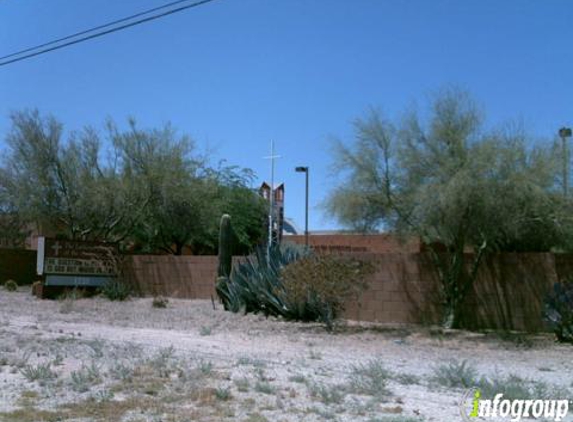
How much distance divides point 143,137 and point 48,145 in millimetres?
4456

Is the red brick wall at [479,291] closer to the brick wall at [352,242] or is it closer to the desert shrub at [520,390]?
the brick wall at [352,242]

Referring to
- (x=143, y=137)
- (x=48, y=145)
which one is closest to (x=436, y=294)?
(x=143, y=137)

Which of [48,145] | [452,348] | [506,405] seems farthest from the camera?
[48,145]

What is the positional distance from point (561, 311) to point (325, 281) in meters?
6.05

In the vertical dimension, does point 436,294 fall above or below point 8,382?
above

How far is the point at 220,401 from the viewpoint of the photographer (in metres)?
9.86

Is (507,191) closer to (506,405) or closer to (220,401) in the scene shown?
(506,405)

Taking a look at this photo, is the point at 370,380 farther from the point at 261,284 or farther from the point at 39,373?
the point at 261,284

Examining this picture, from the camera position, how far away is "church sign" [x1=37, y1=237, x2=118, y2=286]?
29.4 metres

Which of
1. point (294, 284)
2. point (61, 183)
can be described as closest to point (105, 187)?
point (61, 183)

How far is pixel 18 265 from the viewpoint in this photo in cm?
3788

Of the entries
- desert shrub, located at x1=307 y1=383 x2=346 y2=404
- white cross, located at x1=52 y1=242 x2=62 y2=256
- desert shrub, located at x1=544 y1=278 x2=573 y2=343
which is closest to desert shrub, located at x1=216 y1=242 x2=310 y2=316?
desert shrub, located at x1=544 y1=278 x2=573 y2=343

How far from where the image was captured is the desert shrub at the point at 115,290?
29638mm

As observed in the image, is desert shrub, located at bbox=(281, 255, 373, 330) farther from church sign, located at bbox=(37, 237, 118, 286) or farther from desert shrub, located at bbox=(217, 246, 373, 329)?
church sign, located at bbox=(37, 237, 118, 286)
